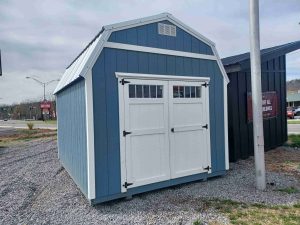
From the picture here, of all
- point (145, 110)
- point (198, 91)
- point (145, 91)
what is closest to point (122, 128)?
point (145, 110)

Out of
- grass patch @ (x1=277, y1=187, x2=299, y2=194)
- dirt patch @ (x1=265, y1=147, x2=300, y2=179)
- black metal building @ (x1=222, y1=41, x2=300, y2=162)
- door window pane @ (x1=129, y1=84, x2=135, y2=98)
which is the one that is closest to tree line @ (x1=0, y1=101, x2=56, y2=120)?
black metal building @ (x1=222, y1=41, x2=300, y2=162)

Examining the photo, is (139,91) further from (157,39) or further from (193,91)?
(193,91)

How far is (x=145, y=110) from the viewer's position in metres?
5.29

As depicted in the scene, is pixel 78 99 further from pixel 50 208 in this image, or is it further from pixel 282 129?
pixel 282 129

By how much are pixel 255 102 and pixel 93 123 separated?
304cm

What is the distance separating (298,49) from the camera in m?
10.3

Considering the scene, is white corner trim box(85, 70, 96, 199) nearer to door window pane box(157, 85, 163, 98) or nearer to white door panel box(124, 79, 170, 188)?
white door panel box(124, 79, 170, 188)

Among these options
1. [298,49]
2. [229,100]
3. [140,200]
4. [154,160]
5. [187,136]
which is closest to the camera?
[140,200]

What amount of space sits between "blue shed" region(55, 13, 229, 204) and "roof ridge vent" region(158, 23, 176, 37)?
0.06 feet

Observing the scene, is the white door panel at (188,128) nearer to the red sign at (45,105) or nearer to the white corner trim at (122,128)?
the white corner trim at (122,128)

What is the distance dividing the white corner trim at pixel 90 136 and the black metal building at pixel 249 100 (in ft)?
15.0

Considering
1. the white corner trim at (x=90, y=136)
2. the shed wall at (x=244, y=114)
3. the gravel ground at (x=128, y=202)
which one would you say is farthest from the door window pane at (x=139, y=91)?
the shed wall at (x=244, y=114)

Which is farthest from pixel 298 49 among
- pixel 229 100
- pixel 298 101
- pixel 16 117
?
pixel 16 117

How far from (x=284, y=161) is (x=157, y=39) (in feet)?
16.9
